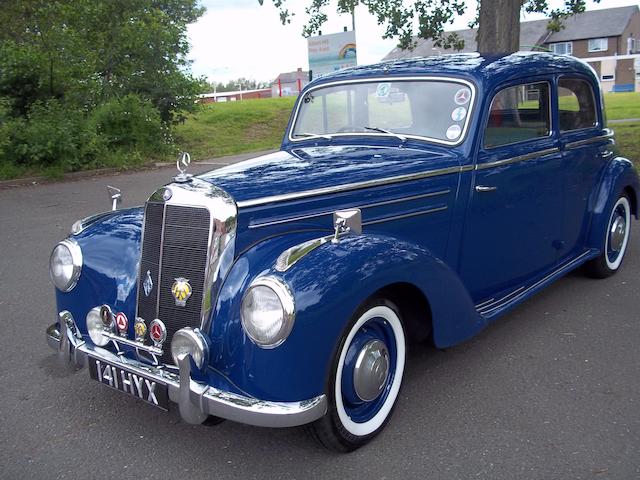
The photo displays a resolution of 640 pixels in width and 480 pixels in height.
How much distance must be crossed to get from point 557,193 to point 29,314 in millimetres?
3892

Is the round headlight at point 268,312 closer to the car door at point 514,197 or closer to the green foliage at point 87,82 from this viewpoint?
the car door at point 514,197

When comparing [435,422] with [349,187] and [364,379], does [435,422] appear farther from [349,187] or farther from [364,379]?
[349,187]

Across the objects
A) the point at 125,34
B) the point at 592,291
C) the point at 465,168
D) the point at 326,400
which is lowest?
the point at 592,291

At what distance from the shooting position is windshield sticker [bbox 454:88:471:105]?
3.47 metres

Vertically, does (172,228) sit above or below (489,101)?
below

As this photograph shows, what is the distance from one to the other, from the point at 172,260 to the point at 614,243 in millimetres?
3831

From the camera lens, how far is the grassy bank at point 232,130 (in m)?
14.7

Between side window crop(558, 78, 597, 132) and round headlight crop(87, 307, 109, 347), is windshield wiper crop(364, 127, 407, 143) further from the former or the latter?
round headlight crop(87, 307, 109, 347)

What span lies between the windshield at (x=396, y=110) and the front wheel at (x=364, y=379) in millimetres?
1256

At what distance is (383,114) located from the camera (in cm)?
372

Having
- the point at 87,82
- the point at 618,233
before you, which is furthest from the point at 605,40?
the point at 618,233

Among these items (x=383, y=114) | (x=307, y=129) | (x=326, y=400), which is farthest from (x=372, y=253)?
(x=307, y=129)

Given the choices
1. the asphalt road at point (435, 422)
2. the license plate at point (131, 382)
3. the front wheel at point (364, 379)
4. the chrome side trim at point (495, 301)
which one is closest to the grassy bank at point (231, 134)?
the chrome side trim at point (495, 301)

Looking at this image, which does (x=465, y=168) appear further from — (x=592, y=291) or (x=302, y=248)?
(x=592, y=291)
